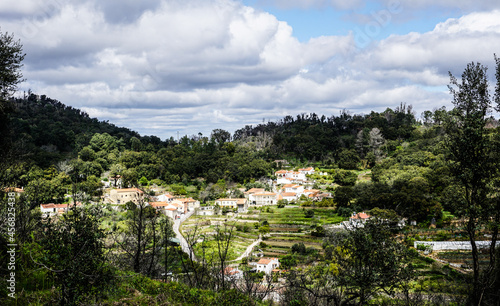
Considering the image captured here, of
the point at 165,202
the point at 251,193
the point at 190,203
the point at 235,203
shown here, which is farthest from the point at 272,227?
the point at 165,202

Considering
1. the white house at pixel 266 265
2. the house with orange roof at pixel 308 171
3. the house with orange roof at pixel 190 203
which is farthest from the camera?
the house with orange roof at pixel 308 171

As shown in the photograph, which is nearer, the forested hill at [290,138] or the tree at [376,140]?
the forested hill at [290,138]

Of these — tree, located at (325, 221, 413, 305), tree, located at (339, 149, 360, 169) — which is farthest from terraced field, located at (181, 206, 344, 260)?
tree, located at (339, 149, 360, 169)

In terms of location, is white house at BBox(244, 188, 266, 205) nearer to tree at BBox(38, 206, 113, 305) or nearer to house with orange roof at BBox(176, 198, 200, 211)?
house with orange roof at BBox(176, 198, 200, 211)

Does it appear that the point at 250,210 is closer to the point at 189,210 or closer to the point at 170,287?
the point at 189,210

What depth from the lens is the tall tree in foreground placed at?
830 centimetres

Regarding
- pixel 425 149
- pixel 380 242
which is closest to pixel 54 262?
pixel 380 242

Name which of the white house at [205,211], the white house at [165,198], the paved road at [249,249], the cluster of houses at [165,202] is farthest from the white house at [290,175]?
the paved road at [249,249]

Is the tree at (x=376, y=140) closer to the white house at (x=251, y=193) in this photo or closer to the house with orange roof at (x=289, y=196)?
the house with orange roof at (x=289, y=196)

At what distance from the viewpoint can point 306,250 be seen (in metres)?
28.2

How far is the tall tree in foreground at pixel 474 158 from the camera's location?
8.30 meters

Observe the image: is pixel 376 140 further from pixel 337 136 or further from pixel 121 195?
pixel 121 195

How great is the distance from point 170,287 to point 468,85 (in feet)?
33.4

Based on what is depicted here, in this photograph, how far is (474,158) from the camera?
27.6 ft
